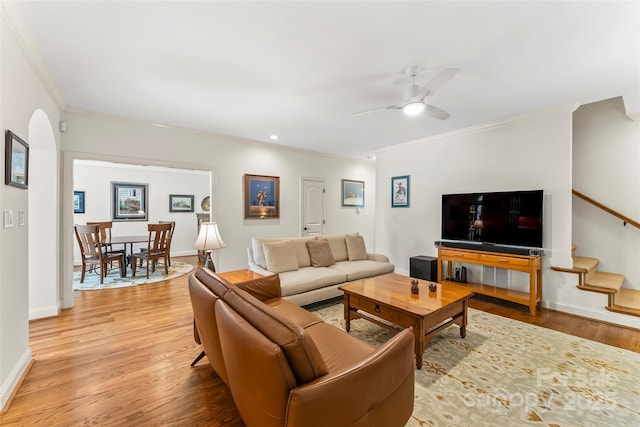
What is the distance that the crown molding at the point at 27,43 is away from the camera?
5.90 feet

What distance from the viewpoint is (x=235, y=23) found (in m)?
1.95

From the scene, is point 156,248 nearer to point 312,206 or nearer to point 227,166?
point 227,166

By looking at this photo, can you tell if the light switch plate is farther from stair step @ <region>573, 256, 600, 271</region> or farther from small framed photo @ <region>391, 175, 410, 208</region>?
stair step @ <region>573, 256, 600, 271</region>

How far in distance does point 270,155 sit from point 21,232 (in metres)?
3.69

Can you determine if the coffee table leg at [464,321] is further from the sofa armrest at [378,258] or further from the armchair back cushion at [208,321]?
the armchair back cushion at [208,321]

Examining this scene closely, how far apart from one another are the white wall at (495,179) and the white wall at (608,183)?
2.83ft

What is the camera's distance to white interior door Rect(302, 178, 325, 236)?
19.2 feet

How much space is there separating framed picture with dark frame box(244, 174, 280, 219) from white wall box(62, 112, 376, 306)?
0.10 metres

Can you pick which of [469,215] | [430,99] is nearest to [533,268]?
[469,215]

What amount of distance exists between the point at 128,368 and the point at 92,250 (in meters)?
3.86

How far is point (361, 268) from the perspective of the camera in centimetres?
400

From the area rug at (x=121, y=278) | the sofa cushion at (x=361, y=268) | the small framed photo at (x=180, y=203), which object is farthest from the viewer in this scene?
the small framed photo at (x=180, y=203)

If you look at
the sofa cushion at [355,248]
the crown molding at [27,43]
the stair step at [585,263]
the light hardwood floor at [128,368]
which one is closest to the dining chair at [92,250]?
the light hardwood floor at [128,368]

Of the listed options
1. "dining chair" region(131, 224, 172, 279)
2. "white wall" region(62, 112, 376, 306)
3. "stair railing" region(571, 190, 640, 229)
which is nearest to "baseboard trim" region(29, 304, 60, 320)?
"white wall" region(62, 112, 376, 306)
